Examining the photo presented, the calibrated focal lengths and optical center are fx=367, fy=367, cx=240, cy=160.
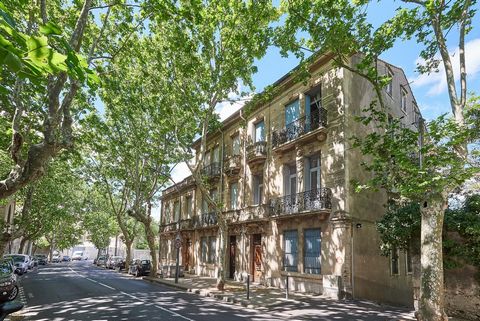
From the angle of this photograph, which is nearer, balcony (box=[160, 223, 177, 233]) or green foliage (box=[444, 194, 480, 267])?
green foliage (box=[444, 194, 480, 267])

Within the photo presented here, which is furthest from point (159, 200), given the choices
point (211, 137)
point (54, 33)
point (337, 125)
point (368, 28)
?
point (54, 33)

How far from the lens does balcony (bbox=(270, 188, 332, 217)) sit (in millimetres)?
17578

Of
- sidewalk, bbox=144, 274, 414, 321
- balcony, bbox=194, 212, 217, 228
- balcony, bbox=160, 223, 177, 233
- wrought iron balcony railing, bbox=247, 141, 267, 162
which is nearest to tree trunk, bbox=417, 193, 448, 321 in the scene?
sidewalk, bbox=144, 274, 414, 321

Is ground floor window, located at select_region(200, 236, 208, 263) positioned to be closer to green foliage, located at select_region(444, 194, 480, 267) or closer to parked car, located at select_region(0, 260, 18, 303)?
parked car, located at select_region(0, 260, 18, 303)

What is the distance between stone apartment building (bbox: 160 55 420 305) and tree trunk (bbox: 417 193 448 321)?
407 cm

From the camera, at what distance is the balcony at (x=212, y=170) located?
28688mm

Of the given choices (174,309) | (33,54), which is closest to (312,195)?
(174,309)

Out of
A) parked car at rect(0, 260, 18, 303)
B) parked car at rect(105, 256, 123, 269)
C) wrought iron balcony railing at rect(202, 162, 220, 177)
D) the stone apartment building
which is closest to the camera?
parked car at rect(0, 260, 18, 303)

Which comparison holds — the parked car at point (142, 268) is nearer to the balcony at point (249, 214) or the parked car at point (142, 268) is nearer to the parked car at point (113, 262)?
the balcony at point (249, 214)

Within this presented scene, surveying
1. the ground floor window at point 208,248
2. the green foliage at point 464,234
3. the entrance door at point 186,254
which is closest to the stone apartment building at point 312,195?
the ground floor window at point 208,248

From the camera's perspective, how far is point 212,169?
29.4 metres

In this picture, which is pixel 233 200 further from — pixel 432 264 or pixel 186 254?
pixel 432 264

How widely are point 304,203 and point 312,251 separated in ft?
7.97

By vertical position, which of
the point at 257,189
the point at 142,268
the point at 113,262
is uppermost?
the point at 257,189
